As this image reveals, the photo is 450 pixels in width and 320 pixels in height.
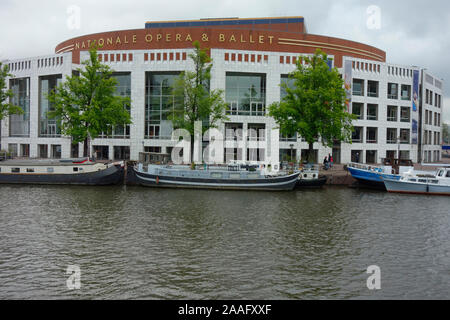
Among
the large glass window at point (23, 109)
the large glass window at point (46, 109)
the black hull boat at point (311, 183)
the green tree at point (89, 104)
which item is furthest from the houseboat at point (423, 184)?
the large glass window at point (23, 109)

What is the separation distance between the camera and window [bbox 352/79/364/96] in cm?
6438

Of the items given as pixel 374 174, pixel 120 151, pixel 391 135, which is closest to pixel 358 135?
pixel 391 135

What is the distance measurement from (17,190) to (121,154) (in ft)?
92.7

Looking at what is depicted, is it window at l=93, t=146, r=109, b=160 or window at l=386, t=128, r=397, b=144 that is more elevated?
window at l=386, t=128, r=397, b=144

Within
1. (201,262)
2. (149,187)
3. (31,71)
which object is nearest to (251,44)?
(149,187)

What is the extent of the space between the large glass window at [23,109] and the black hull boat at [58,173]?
31.1 meters

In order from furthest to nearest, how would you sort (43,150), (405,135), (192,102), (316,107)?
(405,135) → (43,150) → (192,102) → (316,107)

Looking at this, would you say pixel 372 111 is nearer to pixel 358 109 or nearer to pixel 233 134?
pixel 358 109

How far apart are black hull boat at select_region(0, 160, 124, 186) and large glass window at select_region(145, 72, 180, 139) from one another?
22.5 metres

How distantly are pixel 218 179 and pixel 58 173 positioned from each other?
16.4 meters

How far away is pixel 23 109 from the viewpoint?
226 feet

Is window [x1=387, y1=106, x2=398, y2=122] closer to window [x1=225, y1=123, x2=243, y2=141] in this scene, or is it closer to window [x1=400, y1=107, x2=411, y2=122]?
window [x1=400, y1=107, x2=411, y2=122]

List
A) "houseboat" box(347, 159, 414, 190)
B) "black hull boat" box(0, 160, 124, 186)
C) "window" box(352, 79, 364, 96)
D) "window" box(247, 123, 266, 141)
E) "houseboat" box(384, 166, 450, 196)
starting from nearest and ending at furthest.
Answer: "houseboat" box(384, 166, 450, 196), "black hull boat" box(0, 160, 124, 186), "houseboat" box(347, 159, 414, 190), "window" box(247, 123, 266, 141), "window" box(352, 79, 364, 96)

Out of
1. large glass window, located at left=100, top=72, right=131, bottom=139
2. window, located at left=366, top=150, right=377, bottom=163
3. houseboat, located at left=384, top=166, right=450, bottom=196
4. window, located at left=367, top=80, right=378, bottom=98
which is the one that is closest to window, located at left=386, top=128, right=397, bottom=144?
window, located at left=366, top=150, right=377, bottom=163
